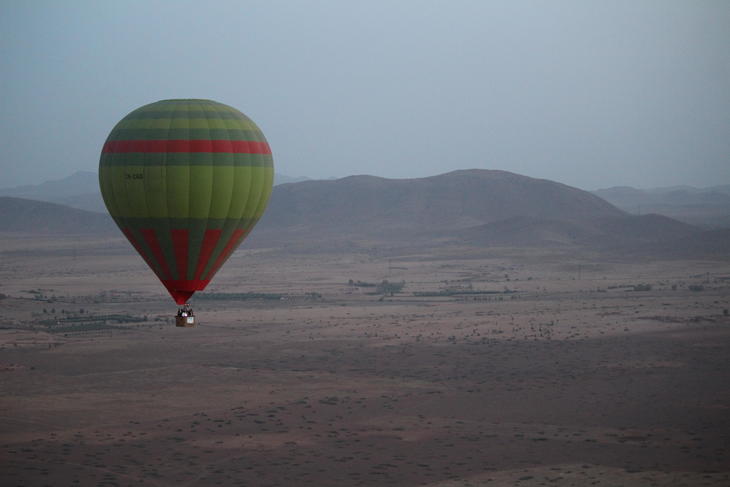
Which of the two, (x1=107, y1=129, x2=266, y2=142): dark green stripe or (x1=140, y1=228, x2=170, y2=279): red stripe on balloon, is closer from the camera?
(x1=107, y1=129, x2=266, y2=142): dark green stripe

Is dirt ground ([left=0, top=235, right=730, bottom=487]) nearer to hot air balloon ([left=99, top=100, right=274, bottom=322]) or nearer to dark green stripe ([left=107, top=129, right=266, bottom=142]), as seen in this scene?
hot air balloon ([left=99, top=100, right=274, bottom=322])

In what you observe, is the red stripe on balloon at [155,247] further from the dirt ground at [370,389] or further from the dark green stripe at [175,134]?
the dirt ground at [370,389]

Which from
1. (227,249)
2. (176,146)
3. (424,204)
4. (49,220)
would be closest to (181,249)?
(227,249)

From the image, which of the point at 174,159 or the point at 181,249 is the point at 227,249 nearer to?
the point at 181,249

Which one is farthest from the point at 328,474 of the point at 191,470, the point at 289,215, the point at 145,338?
the point at 289,215

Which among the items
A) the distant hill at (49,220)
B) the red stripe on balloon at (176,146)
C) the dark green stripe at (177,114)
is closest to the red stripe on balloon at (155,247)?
the red stripe on balloon at (176,146)

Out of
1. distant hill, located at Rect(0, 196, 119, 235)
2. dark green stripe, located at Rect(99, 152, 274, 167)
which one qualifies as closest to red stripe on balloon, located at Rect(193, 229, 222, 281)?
dark green stripe, located at Rect(99, 152, 274, 167)
